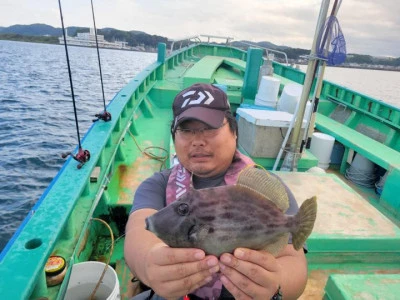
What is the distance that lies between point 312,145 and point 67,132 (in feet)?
37.1

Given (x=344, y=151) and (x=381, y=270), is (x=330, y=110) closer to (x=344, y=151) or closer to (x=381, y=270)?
(x=344, y=151)

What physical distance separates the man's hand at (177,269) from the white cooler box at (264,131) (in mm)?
3273

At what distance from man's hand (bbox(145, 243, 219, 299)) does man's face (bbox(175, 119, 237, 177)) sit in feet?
A: 2.16

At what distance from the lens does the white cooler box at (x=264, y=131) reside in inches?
173

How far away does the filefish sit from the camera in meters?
1.30

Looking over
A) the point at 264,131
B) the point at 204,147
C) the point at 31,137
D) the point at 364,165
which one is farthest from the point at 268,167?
the point at 31,137

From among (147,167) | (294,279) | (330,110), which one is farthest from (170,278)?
(330,110)

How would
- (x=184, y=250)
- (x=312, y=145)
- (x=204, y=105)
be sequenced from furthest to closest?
(x=312, y=145) < (x=204, y=105) < (x=184, y=250)

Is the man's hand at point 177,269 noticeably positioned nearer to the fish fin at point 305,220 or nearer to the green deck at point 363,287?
the fish fin at point 305,220

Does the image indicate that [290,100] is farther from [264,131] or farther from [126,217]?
[126,217]

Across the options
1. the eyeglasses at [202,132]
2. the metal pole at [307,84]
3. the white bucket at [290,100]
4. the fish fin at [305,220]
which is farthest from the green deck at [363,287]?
the white bucket at [290,100]

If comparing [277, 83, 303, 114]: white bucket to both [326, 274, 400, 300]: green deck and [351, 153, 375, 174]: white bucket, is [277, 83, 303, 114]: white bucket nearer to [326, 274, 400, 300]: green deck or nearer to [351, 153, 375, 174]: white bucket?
[351, 153, 375, 174]: white bucket

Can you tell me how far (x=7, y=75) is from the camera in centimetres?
2767

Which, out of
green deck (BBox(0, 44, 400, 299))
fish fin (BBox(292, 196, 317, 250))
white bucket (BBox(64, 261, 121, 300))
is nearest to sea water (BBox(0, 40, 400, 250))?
green deck (BBox(0, 44, 400, 299))
